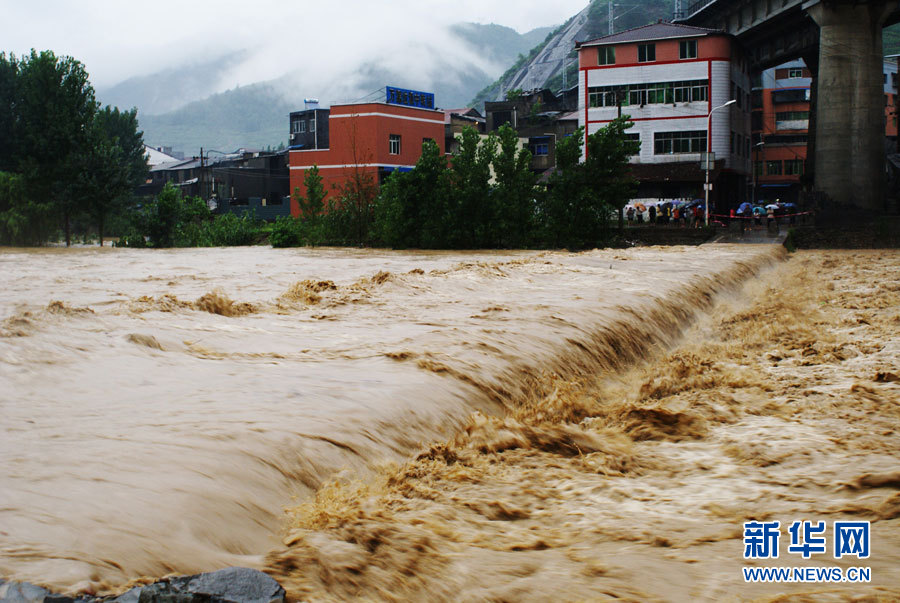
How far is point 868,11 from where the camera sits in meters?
37.0

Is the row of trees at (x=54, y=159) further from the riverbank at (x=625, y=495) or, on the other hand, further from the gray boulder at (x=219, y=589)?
the gray boulder at (x=219, y=589)

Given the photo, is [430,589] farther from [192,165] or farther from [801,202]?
[192,165]

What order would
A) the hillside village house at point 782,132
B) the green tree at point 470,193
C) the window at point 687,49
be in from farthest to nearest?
the hillside village house at point 782,132 → the window at point 687,49 → the green tree at point 470,193

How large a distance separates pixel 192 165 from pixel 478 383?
3368 inches

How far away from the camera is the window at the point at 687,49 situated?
170 feet

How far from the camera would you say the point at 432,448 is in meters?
4.71

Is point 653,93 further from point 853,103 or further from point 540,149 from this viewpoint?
point 540,149

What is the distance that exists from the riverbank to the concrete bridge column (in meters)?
32.9

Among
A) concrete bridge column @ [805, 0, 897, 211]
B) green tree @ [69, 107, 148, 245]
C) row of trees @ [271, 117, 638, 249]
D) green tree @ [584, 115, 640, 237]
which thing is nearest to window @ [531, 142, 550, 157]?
concrete bridge column @ [805, 0, 897, 211]

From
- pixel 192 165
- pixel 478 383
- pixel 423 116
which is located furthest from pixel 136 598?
pixel 192 165

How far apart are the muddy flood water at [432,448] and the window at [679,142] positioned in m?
44.6

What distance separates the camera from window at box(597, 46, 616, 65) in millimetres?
53562

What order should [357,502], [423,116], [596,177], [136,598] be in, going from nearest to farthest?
1. [136,598]
2. [357,502]
3. [596,177]
4. [423,116]

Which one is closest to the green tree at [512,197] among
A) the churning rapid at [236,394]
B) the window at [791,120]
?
the churning rapid at [236,394]
